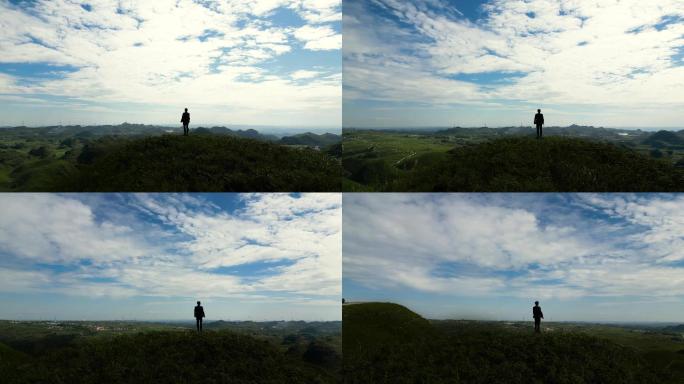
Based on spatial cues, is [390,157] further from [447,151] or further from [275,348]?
[275,348]

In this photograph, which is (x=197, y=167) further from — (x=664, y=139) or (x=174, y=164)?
(x=664, y=139)

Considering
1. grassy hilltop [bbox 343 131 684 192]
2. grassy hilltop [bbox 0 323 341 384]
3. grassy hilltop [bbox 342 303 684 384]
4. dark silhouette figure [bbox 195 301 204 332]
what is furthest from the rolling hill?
dark silhouette figure [bbox 195 301 204 332]

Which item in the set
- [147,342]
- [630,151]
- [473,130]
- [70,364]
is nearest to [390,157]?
[473,130]

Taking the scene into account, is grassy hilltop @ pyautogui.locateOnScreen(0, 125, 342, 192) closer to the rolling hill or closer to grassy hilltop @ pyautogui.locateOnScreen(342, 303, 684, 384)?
grassy hilltop @ pyautogui.locateOnScreen(342, 303, 684, 384)

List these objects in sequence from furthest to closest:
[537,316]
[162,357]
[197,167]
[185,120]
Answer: [185,120], [197,167], [537,316], [162,357]

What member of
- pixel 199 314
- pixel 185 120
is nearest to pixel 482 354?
pixel 199 314

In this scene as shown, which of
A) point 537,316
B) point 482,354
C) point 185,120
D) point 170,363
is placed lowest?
point 170,363
